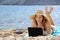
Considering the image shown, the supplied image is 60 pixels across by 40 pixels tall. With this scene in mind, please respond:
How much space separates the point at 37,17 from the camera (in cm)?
250

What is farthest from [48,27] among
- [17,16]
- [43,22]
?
[17,16]

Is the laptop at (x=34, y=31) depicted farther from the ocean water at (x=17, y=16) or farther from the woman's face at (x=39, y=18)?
the ocean water at (x=17, y=16)

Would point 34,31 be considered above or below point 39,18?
below

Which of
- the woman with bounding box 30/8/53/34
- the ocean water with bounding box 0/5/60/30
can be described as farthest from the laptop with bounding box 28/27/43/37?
the ocean water with bounding box 0/5/60/30

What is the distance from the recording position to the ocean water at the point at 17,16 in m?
3.62

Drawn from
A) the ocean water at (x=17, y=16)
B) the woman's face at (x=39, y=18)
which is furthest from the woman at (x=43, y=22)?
the ocean water at (x=17, y=16)

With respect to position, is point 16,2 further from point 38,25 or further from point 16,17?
point 38,25

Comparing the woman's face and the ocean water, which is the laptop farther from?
the ocean water

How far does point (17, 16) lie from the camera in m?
3.91

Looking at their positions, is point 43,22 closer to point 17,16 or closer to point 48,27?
point 48,27

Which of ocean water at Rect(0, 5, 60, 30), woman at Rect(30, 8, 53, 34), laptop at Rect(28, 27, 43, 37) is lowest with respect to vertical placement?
laptop at Rect(28, 27, 43, 37)

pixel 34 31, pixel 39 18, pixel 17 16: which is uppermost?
pixel 17 16

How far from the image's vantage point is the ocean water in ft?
11.9

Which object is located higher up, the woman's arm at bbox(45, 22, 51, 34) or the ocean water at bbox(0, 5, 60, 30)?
the ocean water at bbox(0, 5, 60, 30)
